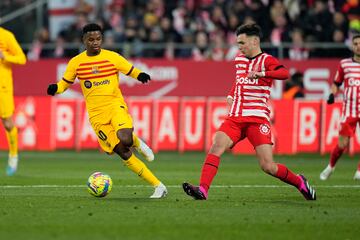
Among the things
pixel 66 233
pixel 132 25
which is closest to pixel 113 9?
pixel 132 25

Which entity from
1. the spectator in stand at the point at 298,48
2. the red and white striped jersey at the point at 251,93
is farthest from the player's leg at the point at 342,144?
the spectator in stand at the point at 298,48

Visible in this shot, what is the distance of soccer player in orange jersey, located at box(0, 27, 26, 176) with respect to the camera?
18.2m

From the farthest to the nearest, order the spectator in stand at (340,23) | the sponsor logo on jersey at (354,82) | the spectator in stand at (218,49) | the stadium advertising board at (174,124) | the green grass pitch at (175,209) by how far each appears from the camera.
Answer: the spectator in stand at (218,49), the spectator in stand at (340,23), the stadium advertising board at (174,124), the sponsor logo on jersey at (354,82), the green grass pitch at (175,209)

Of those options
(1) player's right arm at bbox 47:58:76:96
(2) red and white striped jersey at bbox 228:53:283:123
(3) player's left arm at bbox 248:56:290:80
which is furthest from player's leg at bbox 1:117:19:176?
(3) player's left arm at bbox 248:56:290:80

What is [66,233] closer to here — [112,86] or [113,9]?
[112,86]

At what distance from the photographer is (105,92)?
13.7 meters

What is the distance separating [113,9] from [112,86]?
16.8m

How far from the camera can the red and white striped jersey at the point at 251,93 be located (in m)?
13.1

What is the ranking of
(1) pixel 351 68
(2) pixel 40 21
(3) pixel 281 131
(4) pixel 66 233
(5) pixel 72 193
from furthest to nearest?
(2) pixel 40 21
(3) pixel 281 131
(1) pixel 351 68
(5) pixel 72 193
(4) pixel 66 233

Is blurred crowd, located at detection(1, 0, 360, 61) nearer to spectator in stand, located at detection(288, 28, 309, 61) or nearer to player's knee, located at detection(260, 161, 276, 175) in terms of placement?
spectator in stand, located at detection(288, 28, 309, 61)

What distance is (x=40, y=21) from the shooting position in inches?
1236

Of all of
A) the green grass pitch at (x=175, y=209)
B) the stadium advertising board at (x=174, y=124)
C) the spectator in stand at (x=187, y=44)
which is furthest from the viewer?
the spectator in stand at (x=187, y=44)

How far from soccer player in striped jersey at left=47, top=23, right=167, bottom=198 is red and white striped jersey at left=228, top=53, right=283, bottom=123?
1.23 metres

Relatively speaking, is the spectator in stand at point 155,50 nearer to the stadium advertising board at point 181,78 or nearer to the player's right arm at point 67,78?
the stadium advertising board at point 181,78
